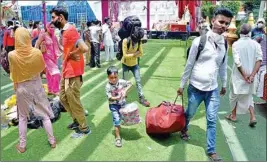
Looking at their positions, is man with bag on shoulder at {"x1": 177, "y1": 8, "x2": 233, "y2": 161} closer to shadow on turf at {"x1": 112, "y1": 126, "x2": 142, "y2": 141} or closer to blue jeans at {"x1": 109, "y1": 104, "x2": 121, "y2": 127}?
blue jeans at {"x1": 109, "y1": 104, "x2": 121, "y2": 127}

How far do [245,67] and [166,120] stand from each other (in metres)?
1.71

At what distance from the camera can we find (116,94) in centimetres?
387

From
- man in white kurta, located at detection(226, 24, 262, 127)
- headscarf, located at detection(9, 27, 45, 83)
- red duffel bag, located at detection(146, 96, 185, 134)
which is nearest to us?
headscarf, located at detection(9, 27, 45, 83)

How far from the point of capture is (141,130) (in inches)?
171

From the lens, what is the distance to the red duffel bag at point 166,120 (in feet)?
12.3

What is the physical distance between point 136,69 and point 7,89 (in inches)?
131

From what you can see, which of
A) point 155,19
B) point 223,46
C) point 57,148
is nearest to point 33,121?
point 57,148

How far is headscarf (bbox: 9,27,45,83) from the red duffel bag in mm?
1509

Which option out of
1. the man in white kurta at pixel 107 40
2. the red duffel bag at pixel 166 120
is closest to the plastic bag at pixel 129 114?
the red duffel bag at pixel 166 120

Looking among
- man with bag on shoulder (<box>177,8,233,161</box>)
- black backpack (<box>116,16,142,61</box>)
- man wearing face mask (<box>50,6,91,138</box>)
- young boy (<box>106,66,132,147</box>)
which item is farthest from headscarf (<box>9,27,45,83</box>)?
black backpack (<box>116,16,142,61</box>)

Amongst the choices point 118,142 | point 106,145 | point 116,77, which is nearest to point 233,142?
point 118,142

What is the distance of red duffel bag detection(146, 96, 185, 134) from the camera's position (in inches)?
148

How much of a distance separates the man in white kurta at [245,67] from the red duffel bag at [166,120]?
1.36 meters

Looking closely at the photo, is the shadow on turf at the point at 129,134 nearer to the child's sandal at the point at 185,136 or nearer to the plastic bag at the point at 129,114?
the plastic bag at the point at 129,114
